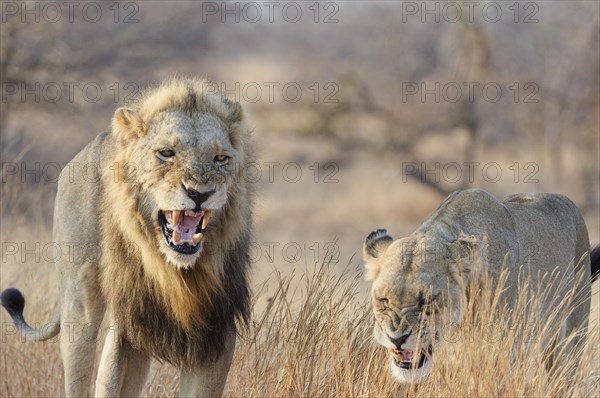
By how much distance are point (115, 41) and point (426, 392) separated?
12461 millimetres

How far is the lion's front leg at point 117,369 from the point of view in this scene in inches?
198

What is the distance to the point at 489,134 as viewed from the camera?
19.8 meters

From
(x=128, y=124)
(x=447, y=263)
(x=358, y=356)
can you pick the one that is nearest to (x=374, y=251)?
(x=447, y=263)

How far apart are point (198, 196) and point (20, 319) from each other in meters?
1.71

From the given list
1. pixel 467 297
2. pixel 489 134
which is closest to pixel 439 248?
pixel 467 297

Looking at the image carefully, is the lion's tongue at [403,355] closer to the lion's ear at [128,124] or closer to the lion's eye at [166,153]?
the lion's eye at [166,153]

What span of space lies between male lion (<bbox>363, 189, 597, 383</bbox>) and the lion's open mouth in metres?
0.76

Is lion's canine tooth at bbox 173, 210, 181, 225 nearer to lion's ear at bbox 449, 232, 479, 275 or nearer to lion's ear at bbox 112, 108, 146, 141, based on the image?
lion's ear at bbox 112, 108, 146, 141

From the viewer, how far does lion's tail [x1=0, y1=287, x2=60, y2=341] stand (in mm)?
5578

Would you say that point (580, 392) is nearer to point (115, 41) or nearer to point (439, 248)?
point (439, 248)

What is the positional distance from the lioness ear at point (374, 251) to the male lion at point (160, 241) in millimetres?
544

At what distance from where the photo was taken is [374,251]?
4.98m

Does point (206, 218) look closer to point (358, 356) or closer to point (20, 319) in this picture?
point (358, 356)

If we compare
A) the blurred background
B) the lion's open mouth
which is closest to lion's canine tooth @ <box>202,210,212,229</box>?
the lion's open mouth
